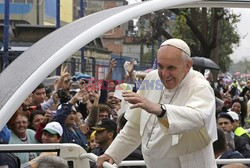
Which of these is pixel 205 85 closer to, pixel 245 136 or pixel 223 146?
pixel 223 146

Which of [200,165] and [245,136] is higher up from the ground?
[200,165]

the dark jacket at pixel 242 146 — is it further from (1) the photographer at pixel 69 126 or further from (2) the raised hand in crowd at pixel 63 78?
(2) the raised hand in crowd at pixel 63 78

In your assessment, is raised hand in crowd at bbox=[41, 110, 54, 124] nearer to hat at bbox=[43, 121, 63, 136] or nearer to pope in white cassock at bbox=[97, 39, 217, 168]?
hat at bbox=[43, 121, 63, 136]

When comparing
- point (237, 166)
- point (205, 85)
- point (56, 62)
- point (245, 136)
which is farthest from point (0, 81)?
point (245, 136)

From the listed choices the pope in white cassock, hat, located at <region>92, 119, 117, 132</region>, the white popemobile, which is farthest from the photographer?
the pope in white cassock

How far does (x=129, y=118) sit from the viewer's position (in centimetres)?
450

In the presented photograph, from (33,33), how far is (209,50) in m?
6.45

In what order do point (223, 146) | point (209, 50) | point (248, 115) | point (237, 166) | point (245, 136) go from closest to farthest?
point (237, 166) → point (223, 146) → point (245, 136) → point (248, 115) → point (209, 50)

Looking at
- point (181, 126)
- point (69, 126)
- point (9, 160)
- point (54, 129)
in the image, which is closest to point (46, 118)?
point (69, 126)

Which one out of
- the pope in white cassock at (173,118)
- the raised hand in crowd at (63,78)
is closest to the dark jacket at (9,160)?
the pope in white cassock at (173,118)

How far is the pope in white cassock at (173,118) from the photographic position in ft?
12.3

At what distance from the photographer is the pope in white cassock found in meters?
3.75

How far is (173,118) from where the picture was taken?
3707 mm

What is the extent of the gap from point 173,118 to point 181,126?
0.27ft
